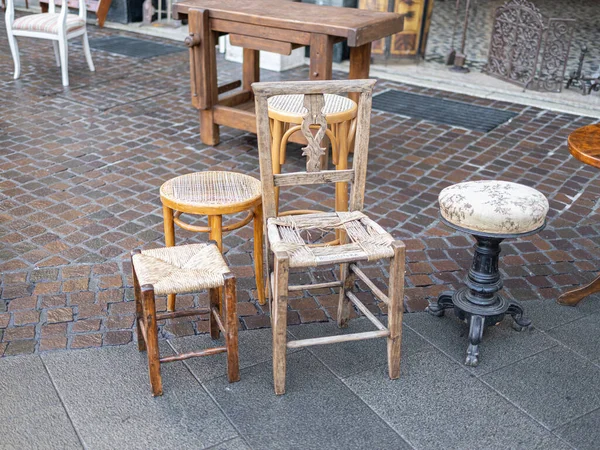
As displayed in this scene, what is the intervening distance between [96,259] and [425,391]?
199cm

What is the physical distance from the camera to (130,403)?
273cm

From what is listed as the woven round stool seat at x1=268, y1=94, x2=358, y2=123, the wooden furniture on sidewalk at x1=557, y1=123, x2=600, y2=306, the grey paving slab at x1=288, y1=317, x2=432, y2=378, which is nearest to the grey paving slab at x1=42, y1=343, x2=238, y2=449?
the grey paving slab at x1=288, y1=317, x2=432, y2=378

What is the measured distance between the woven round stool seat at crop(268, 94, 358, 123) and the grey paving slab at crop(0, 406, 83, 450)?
2000 mm

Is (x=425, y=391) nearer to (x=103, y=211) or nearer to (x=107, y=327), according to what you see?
(x=107, y=327)

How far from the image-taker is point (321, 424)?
8.70ft

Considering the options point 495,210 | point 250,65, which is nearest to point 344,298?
point 495,210

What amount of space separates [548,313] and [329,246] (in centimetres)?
135

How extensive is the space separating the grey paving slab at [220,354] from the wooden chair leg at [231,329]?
101 millimetres

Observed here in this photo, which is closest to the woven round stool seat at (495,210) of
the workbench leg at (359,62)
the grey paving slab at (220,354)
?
the grey paving slab at (220,354)

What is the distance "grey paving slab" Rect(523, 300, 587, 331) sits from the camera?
11.0 feet

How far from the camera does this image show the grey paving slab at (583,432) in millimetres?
2572

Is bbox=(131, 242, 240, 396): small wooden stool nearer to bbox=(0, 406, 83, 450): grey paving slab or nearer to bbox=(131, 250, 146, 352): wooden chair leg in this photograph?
bbox=(131, 250, 146, 352): wooden chair leg

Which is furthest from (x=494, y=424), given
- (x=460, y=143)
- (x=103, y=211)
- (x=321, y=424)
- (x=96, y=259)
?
(x=460, y=143)

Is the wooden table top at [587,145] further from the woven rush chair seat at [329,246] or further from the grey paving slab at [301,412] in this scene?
the grey paving slab at [301,412]
